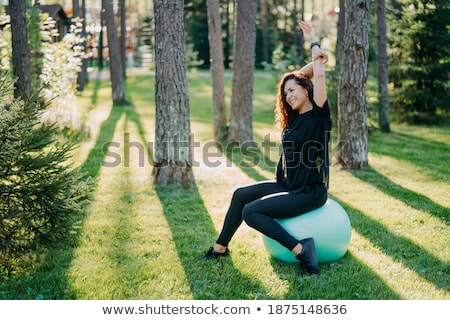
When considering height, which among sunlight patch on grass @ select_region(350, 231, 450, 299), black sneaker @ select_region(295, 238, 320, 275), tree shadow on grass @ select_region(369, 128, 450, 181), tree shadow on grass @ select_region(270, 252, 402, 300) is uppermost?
black sneaker @ select_region(295, 238, 320, 275)

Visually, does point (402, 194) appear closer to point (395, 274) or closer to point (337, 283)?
point (395, 274)

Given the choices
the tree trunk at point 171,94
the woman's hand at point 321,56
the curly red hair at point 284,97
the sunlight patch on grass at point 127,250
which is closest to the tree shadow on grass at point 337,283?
the sunlight patch on grass at point 127,250

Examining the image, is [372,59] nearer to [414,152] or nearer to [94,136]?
[414,152]

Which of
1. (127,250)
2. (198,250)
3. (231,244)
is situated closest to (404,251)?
(231,244)

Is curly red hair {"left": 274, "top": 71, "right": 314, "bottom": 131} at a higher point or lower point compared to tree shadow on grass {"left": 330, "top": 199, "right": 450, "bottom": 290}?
higher

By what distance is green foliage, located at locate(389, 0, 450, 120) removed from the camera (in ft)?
45.4

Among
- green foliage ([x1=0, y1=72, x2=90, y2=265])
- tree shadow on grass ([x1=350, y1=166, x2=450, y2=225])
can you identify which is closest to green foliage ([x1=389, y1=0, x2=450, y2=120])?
tree shadow on grass ([x1=350, y1=166, x2=450, y2=225])

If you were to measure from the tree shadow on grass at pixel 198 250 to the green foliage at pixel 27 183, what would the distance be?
1.31m

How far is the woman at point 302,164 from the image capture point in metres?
4.81

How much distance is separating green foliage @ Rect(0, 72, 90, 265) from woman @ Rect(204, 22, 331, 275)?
1.76 meters

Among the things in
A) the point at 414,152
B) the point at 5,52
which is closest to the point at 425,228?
the point at 414,152

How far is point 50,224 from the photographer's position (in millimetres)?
5199

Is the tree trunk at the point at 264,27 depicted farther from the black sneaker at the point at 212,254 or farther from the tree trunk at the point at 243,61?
the black sneaker at the point at 212,254

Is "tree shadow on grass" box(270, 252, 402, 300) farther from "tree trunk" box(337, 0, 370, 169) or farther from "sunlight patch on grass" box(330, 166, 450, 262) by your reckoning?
"tree trunk" box(337, 0, 370, 169)
